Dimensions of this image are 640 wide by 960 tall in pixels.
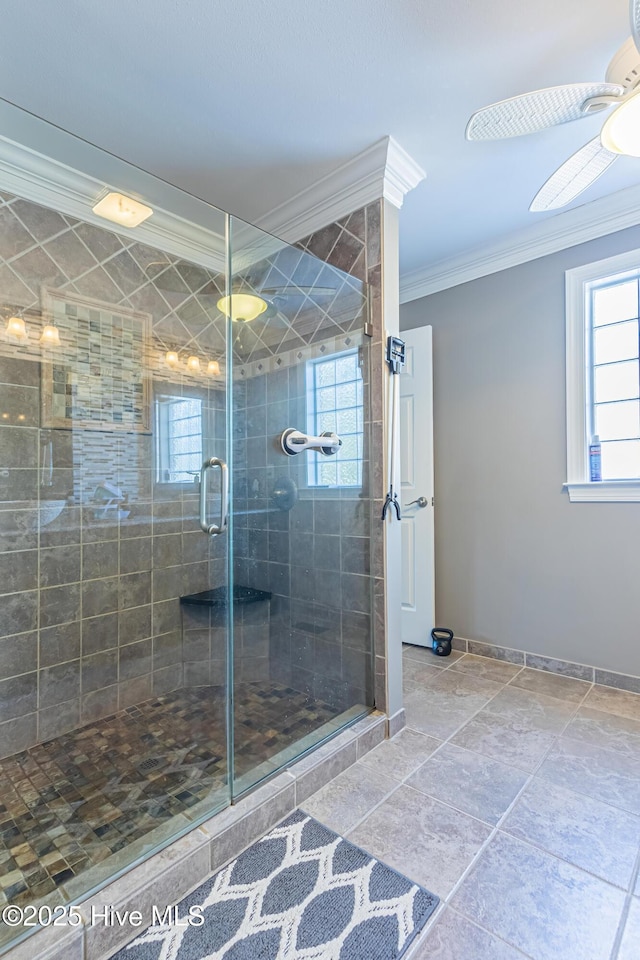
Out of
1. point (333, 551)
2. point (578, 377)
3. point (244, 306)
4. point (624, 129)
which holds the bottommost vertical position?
point (333, 551)

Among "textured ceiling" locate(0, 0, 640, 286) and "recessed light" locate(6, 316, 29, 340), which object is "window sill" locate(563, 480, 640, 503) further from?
"recessed light" locate(6, 316, 29, 340)

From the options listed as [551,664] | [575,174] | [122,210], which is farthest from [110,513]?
[551,664]

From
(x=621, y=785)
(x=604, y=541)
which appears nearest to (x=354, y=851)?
→ (x=621, y=785)

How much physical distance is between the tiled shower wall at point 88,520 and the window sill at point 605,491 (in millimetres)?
1889

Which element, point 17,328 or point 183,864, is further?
point 17,328

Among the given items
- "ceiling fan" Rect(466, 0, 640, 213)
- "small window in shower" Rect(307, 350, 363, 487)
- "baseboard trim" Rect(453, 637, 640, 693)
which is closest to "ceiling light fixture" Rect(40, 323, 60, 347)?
"small window in shower" Rect(307, 350, 363, 487)

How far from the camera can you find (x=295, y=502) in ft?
6.05

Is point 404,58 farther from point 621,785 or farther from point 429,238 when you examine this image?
point 621,785

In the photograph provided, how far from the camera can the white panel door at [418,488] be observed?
290cm

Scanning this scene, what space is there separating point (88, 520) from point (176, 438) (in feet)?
1.83

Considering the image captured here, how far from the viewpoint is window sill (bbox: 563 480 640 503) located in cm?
226

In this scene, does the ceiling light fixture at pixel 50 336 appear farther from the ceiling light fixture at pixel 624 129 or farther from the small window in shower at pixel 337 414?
the ceiling light fixture at pixel 624 129

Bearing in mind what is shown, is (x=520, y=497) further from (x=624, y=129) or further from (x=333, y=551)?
(x=624, y=129)

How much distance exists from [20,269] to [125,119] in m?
0.73
